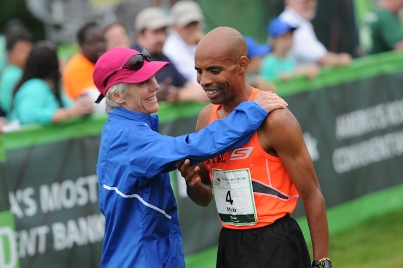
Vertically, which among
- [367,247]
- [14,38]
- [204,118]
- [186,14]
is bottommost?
[367,247]

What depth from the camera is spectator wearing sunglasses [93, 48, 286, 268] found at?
3783 millimetres

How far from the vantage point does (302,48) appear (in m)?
9.12

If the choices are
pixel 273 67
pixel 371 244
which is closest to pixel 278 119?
pixel 371 244

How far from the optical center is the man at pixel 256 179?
3859 mm

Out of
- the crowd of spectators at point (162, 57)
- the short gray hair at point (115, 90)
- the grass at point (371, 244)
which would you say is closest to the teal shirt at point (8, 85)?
the crowd of spectators at point (162, 57)

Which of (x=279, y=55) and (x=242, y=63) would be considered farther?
(x=279, y=55)

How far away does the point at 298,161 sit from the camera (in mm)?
3877

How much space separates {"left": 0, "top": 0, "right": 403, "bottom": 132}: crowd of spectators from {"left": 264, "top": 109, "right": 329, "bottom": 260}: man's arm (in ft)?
7.97

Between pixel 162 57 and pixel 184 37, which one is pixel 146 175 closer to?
pixel 162 57

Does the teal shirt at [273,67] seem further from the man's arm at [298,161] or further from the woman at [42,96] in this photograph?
the man's arm at [298,161]

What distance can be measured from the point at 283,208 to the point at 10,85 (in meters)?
4.78

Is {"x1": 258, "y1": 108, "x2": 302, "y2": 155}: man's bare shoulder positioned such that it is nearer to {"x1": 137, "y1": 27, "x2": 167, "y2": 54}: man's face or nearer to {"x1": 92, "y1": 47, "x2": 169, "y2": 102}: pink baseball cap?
{"x1": 92, "y1": 47, "x2": 169, "y2": 102}: pink baseball cap

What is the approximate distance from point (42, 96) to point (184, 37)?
7.69 ft

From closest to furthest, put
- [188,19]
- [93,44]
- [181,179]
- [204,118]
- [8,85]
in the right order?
1. [204,118]
2. [181,179]
3. [93,44]
4. [188,19]
5. [8,85]
